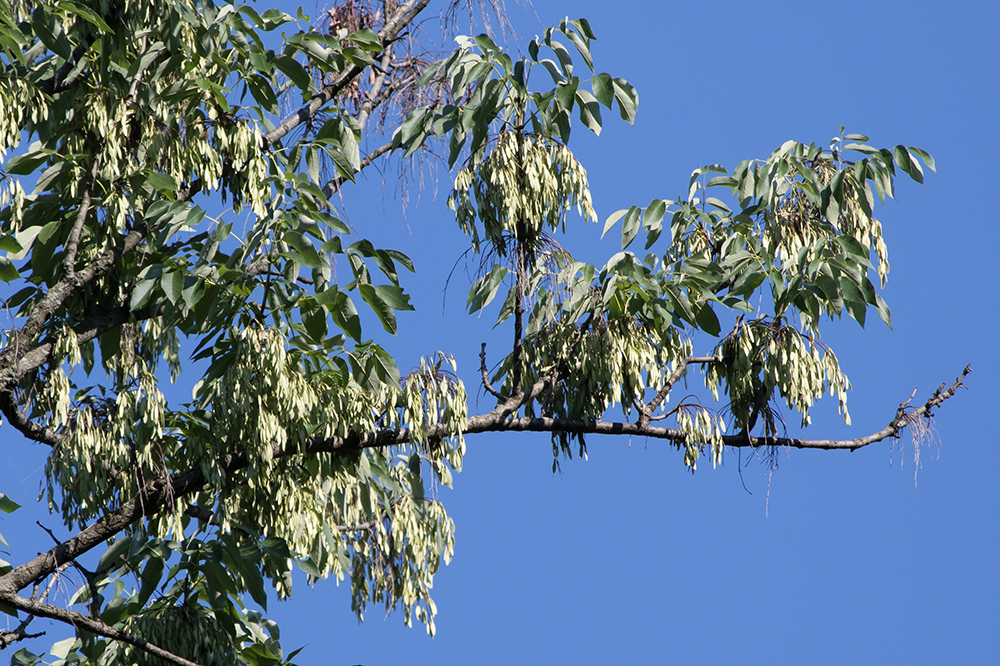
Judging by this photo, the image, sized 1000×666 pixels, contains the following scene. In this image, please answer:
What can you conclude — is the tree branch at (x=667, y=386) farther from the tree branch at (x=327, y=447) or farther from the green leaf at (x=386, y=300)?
the green leaf at (x=386, y=300)

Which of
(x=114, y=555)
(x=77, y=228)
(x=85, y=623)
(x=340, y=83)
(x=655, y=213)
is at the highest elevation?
(x=340, y=83)

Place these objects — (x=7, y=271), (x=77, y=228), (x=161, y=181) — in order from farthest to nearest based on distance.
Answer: (x=77, y=228) < (x=7, y=271) < (x=161, y=181)

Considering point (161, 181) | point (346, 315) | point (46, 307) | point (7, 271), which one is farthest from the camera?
point (46, 307)

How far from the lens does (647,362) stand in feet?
15.5

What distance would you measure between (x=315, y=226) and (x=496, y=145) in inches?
35.0

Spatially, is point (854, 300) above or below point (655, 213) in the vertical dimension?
below

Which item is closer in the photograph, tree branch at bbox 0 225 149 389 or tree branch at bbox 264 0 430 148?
tree branch at bbox 0 225 149 389

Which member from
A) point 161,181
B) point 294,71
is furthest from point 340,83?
point 161,181

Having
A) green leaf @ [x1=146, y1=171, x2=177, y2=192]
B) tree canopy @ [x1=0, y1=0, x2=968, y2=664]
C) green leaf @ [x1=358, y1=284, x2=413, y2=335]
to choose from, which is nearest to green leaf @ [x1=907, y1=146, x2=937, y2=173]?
tree canopy @ [x1=0, y1=0, x2=968, y2=664]

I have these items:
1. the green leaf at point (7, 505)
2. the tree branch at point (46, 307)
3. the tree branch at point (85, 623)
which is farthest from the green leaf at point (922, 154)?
the green leaf at point (7, 505)

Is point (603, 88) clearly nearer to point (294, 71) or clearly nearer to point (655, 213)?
point (655, 213)

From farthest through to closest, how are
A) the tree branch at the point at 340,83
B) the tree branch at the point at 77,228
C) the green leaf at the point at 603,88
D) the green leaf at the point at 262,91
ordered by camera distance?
the tree branch at the point at 340,83, the green leaf at the point at 262,91, the tree branch at the point at 77,228, the green leaf at the point at 603,88

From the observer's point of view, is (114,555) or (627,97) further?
(627,97)

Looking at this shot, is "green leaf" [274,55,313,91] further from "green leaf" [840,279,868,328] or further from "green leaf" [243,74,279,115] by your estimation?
"green leaf" [840,279,868,328]
